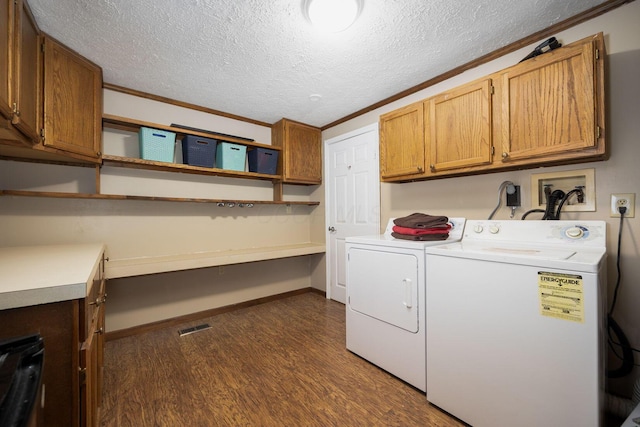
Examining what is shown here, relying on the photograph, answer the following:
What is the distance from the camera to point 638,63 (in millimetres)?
1440

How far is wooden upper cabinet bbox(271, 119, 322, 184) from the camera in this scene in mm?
3199

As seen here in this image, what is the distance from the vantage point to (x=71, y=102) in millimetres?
1822

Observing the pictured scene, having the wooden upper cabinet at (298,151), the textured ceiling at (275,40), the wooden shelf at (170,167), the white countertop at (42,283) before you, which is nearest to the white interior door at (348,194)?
the wooden upper cabinet at (298,151)

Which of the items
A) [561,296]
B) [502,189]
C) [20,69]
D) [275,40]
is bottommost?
[561,296]

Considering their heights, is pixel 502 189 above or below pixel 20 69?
below

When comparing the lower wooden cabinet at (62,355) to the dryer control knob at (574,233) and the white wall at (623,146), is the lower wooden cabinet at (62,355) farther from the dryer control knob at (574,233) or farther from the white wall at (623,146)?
the white wall at (623,146)

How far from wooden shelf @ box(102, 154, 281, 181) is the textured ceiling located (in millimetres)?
710

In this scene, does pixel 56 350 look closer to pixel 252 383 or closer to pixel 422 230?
pixel 252 383

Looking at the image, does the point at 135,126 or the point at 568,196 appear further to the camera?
the point at 135,126

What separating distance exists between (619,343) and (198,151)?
3.41 meters

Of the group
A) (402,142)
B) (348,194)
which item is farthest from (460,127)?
(348,194)

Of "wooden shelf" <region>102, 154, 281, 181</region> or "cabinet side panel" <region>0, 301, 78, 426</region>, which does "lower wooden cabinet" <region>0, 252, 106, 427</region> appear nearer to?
"cabinet side panel" <region>0, 301, 78, 426</region>

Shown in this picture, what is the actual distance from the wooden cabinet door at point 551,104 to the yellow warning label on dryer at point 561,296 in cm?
79

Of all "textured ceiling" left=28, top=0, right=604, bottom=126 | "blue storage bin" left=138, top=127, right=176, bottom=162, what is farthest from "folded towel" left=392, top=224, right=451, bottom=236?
"blue storage bin" left=138, top=127, right=176, bottom=162
